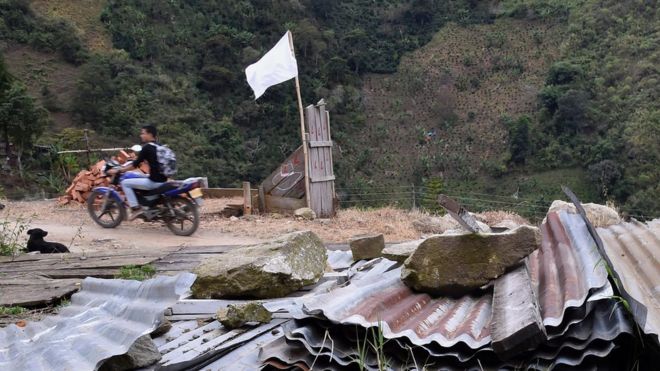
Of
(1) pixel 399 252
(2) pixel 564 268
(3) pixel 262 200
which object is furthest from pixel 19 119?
(2) pixel 564 268

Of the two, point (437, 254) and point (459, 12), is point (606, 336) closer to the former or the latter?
point (437, 254)

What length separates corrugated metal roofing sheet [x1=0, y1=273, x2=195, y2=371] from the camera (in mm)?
2131

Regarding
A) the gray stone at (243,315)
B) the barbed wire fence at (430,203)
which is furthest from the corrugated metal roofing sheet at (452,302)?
the barbed wire fence at (430,203)

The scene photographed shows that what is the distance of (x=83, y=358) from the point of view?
2094 mm

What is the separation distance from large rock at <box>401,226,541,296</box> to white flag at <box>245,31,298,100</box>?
9.25 m

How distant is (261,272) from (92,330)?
945 mm

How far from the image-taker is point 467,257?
102 inches

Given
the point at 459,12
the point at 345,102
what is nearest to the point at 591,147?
the point at 345,102

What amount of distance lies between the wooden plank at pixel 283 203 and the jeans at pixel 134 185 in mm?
3034

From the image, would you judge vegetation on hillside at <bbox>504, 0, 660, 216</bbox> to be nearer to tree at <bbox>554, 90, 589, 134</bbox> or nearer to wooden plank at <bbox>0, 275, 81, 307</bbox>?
tree at <bbox>554, 90, 589, 134</bbox>

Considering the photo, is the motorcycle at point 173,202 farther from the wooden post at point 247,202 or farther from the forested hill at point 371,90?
the forested hill at point 371,90

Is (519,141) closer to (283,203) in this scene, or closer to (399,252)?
(283,203)

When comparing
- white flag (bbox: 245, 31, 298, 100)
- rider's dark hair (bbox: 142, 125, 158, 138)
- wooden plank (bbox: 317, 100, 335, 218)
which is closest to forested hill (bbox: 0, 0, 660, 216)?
white flag (bbox: 245, 31, 298, 100)

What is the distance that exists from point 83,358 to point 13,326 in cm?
102
